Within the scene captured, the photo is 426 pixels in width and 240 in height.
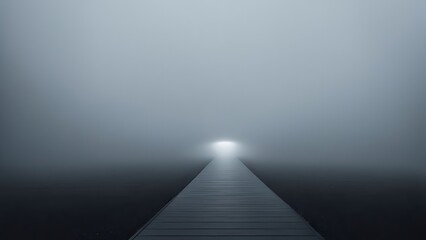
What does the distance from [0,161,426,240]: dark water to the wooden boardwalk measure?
95.6 ft

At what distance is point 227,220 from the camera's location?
21.5 ft

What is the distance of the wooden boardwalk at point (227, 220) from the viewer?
5500 mm

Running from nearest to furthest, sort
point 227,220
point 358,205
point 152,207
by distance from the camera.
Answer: point 227,220, point 152,207, point 358,205

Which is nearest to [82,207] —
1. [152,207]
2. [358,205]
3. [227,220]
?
[152,207]

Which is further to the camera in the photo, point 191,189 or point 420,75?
point 420,75

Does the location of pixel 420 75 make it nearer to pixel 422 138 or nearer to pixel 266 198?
pixel 422 138

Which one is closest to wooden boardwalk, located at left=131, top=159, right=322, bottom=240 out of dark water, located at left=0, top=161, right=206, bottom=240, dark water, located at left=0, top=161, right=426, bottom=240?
dark water, located at left=0, top=161, right=426, bottom=240

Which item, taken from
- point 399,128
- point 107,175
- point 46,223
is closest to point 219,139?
point 107,175

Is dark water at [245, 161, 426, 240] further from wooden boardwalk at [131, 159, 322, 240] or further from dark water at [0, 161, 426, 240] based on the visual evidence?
wooden boardwalk at [131, 159, 322, 240]

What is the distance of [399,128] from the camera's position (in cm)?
19325

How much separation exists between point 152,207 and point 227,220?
56.8 meters

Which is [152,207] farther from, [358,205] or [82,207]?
[358,205]

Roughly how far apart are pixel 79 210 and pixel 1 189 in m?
32.6

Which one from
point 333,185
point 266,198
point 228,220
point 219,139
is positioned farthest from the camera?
point 219,139
